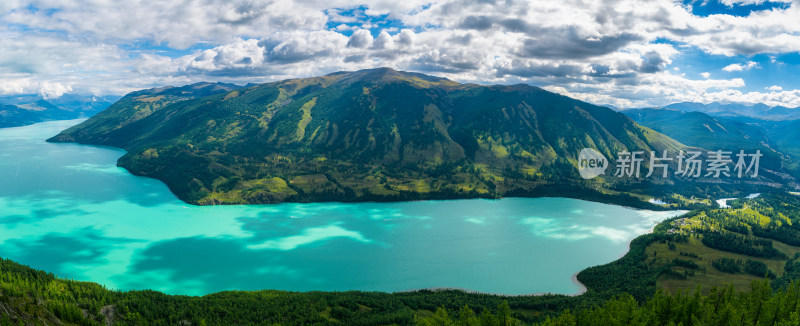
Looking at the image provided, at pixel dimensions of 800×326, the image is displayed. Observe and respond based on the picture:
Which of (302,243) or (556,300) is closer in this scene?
(556,300)

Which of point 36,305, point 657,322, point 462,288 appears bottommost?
point 462,288

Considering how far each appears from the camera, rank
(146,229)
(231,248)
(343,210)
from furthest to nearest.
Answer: (343,210) < (146,229) < (231,248)

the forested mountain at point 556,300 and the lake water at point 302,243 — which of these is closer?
the forested mountain at point 556,300

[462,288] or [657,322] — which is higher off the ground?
[657,322]

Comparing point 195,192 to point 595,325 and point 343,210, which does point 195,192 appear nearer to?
point 343,210

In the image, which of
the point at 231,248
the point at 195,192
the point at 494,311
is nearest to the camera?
the point at 494,311

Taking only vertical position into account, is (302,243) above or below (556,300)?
above

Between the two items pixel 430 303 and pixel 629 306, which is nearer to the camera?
pixel 629 306

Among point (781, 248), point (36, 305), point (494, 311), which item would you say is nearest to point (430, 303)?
point (494, 311)
